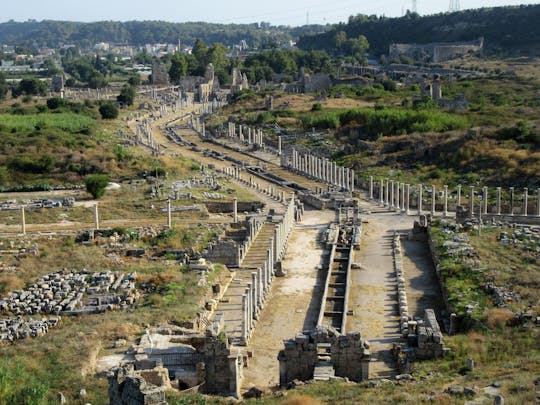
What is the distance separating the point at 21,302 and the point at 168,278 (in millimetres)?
4823

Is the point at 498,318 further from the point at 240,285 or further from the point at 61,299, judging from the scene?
the point at 61,299

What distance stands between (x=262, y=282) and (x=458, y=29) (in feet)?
472

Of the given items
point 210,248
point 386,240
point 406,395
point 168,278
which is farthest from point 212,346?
point 386,240

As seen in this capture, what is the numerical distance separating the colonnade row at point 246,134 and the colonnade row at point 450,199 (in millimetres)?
22414

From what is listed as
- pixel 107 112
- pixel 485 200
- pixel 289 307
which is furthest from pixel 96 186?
pixel 107 112

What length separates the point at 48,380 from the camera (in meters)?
18.5

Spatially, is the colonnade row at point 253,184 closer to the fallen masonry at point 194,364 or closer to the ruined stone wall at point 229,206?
the ruined stone wall at point 229,206

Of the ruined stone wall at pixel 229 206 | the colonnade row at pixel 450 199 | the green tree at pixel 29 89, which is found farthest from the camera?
the green tree at pixel 29 89

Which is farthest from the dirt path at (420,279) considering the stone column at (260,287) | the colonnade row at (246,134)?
the colonnade row at (246,134)

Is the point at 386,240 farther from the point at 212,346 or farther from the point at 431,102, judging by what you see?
the point at 431,102

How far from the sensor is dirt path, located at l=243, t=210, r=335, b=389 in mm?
21766

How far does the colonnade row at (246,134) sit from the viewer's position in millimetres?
67688

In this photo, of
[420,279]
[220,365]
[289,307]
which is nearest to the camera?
[220,365]

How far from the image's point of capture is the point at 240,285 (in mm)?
29328
